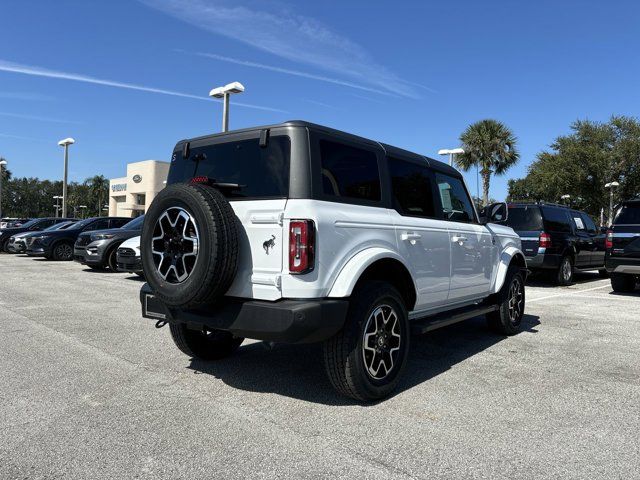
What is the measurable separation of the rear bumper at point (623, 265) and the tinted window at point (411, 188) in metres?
7.20

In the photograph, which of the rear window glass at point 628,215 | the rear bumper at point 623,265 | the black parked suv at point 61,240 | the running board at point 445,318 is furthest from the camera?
the black parked suv at point 61,240

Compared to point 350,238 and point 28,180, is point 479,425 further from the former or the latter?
point 28,180

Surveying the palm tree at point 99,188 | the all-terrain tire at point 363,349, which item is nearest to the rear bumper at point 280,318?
the all-terrain tire at point 363,349

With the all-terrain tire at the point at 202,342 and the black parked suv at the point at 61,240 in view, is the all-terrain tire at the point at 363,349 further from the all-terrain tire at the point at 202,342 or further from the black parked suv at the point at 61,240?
the black parked suv at the point at 61,240

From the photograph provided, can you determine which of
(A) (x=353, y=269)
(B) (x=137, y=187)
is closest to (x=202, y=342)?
(A) (x=353, y=269)

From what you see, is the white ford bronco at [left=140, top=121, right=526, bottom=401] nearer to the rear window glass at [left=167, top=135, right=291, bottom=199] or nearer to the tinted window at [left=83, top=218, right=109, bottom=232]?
the rear window glass at [left=167, top=135, right=291, bottom=199]

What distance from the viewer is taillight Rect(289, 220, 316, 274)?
10.9 ft

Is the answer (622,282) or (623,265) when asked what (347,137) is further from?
(622,282)

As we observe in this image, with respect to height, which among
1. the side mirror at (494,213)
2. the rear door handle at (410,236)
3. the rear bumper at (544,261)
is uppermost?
the side mirror at (494,213)

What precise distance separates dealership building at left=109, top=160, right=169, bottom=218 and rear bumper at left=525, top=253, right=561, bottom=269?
49.4 meters

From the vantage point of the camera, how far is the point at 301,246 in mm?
3336

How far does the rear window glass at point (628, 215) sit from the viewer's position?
1013 cm

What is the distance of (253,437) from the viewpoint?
3.13m

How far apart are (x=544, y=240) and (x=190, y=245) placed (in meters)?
9.91
